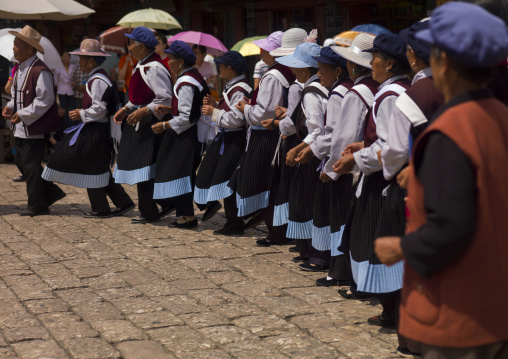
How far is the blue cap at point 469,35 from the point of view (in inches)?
95.3

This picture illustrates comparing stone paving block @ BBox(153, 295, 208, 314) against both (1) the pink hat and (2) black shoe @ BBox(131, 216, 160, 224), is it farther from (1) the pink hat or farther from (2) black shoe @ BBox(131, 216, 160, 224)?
(2) black shoe @ BBox(131, 216, 160, 224)

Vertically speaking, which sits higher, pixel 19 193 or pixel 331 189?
pixel 331 189

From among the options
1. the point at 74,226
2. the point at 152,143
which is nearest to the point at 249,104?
the point at 152,143

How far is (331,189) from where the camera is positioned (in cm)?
601

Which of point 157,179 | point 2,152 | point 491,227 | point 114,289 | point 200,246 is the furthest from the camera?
point 2,152

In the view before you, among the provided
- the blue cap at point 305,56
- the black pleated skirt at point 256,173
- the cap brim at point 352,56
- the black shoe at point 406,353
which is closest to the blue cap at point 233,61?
the black pleated skirt at point 256,173

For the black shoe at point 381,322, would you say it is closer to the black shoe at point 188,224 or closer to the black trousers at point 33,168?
the black shoe at point 188,224

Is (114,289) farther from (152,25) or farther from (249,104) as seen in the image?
(152,25)

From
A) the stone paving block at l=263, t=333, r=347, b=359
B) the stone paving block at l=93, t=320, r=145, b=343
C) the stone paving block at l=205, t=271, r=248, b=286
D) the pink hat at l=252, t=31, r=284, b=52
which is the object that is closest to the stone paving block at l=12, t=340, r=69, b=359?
the stone paving block at l=93, t=320, r=145, b=343

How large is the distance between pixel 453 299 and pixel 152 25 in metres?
10.2

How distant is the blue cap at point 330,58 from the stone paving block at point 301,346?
215cm

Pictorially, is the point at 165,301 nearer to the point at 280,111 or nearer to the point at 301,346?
the point at 301,346

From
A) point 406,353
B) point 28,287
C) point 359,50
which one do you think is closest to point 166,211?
point 28,287

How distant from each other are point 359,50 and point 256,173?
92.1 inches
